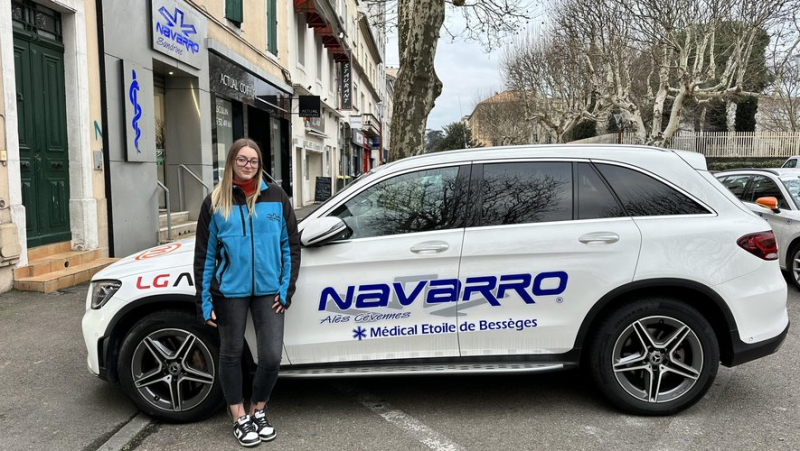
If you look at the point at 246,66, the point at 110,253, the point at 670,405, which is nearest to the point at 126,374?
the point at 670,405

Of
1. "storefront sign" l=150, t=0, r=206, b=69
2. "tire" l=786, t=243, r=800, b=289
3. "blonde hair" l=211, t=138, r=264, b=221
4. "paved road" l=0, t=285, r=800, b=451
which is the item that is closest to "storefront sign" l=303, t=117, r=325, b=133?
"storefront sign" l=150, t=0, r=206, b=69

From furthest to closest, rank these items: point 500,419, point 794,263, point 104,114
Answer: point 104,114, point 794,263, point 500,419

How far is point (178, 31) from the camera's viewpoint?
415 inches

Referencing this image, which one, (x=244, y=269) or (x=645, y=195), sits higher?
(x=645, y=195)

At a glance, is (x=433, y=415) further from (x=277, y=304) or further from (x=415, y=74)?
(x=415, y=74)

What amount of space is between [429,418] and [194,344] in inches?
61.9

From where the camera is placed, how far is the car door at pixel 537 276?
11.3 ft

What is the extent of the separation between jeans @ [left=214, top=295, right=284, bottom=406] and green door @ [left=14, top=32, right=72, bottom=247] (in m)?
5.48

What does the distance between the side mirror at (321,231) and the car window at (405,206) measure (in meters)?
0.15

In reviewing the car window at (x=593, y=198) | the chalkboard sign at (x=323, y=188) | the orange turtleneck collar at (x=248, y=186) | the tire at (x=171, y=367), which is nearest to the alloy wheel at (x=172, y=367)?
the tire at (x=171, y=367)

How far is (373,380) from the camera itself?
14.2 ft

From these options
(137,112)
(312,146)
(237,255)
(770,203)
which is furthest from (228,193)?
(312,146)

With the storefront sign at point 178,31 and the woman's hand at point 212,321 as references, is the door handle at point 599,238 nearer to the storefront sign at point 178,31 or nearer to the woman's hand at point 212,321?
the woman's hand at point 212,321

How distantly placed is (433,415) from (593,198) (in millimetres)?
1772
